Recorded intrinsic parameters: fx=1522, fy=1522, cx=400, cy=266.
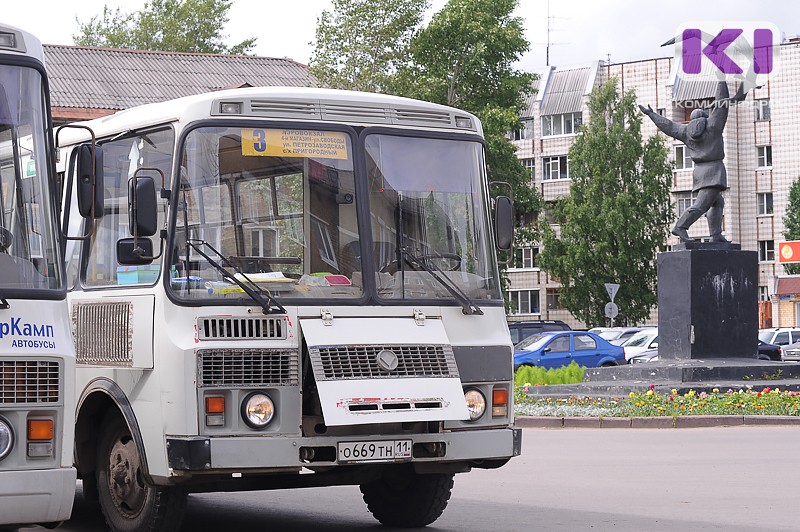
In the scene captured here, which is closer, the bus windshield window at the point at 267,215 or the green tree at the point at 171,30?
the bus windshield window at the point at 267,215

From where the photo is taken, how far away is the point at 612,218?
68188mm

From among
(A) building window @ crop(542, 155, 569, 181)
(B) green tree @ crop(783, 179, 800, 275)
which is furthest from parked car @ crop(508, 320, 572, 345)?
(A) building window @ crop(542, 155, 569, 181)

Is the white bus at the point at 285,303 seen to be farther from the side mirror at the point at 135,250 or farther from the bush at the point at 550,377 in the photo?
the bush at the point at 550,377

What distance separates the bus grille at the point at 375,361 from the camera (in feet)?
30.0

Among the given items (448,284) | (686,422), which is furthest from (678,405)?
(448,284)

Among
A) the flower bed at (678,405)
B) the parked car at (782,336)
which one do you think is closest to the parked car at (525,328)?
the parked car at (782,336)

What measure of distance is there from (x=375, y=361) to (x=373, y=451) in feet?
1.79

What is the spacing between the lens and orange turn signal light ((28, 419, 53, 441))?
24.3ft

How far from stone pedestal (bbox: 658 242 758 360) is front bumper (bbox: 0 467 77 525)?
19.1 m

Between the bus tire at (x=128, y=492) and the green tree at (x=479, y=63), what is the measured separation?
42600mm

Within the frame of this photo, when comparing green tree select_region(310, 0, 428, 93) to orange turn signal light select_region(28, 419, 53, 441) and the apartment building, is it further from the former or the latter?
orange turn signal light select_region(28, 419, 53, 441)

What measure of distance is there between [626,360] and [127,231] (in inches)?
1241

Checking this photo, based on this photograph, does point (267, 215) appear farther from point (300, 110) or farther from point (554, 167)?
point (554, 167)

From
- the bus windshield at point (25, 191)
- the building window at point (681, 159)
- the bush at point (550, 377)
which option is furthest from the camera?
the building window at point (681, 159)
